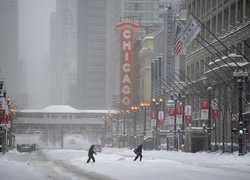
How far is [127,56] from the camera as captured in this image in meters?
183

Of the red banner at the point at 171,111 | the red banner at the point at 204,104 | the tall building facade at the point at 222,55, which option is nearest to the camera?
the red banner at the point at 204,104

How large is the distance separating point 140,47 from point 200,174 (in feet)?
492

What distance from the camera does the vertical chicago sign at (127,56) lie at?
592ft

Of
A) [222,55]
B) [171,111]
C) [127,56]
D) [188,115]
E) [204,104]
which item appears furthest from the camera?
[127,56]

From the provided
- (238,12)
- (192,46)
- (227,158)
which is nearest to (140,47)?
(192,46)

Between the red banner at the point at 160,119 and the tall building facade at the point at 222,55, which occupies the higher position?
the tall building facade at the point at 222,55

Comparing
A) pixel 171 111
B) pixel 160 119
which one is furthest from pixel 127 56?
pixel 171 111

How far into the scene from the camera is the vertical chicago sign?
7098 inches

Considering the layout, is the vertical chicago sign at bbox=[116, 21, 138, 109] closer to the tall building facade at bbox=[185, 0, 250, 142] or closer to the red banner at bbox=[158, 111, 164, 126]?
the tall building facade at bbox=[185, 0, 250, 142]

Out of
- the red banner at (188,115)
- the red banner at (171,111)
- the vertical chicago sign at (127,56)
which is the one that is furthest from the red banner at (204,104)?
the vertical chicago sign at (127,56)

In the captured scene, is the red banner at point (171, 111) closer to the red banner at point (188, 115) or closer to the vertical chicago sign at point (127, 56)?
the red banner at point (188, 115)

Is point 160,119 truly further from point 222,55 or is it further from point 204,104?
point 204,104

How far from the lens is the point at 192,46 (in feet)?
351

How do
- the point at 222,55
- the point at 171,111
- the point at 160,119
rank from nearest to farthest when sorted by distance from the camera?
the point at 222,55
the point at 171,111
the point at 160,119
